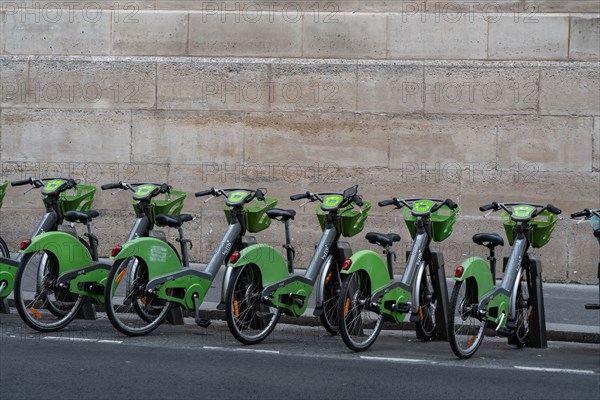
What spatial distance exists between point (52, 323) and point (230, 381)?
8.66 ft

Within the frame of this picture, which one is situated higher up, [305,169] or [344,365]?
[305,169]

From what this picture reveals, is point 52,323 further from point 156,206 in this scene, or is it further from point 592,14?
point 592,14

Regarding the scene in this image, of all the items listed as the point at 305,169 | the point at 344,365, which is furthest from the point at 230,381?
the point at 305,169

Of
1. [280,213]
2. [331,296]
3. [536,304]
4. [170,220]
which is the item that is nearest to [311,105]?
[280,213]

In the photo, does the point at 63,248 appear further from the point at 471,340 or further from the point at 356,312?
the point at 471,340

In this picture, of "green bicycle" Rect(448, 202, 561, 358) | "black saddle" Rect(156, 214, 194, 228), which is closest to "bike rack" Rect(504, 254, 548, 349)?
"green bicycle" Rect(448, 202, 561, 358)

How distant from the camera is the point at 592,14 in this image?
43.7 feet

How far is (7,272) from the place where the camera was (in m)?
9.90

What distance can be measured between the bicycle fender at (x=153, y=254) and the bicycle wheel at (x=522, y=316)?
2.84 meters

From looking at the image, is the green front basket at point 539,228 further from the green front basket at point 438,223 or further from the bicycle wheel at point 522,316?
the green front basket at point 438,223

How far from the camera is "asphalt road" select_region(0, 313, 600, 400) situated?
7270 mm

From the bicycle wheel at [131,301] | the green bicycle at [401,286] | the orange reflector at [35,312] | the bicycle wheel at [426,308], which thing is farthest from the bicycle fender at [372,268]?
the orange reflector at [35,312]

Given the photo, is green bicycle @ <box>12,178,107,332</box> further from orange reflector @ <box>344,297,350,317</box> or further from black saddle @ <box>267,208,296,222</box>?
orange reflector @ <box>344,297,350,317</box>

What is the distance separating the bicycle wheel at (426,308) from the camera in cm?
959
